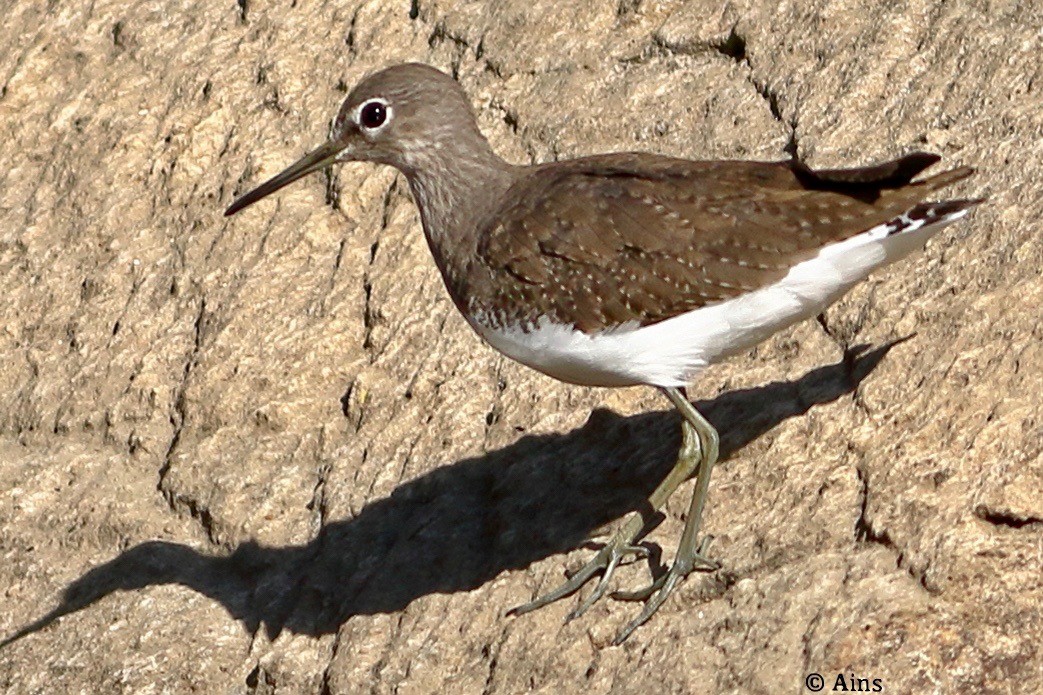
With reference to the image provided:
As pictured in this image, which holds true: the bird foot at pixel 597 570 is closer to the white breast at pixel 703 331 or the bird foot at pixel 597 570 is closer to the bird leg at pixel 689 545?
the bird leg at pixel 689 545

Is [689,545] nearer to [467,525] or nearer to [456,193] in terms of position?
[467,525]

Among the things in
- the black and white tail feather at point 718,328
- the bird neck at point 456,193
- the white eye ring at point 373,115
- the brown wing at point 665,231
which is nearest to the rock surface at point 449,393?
the black and white tail feather at point 718,328

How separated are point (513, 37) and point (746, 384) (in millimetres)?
2725

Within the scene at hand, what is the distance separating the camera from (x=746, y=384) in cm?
721

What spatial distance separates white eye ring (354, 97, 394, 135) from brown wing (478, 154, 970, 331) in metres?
0.84

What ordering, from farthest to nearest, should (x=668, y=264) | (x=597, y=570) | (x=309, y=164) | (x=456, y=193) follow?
(x=309, y=164) < (x=456, y=193) < (x=597, y=570) < (x=668, y=264)

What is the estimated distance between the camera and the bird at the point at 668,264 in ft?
20.7

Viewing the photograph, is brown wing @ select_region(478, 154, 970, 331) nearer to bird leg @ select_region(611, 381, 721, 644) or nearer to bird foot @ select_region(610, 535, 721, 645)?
bird leg @ select_region(611, 381, 721, 644)

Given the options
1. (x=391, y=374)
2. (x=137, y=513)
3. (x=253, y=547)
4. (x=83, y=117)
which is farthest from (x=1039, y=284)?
(x=83, y=117)

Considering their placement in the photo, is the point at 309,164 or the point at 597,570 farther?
the point at 309,164

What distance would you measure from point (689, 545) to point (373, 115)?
2414mm

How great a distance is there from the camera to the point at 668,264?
21.4 feet

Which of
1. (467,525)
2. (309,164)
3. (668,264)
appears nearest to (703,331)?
(668,264)

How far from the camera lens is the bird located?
20.7 ft
